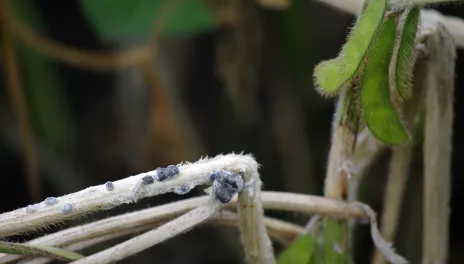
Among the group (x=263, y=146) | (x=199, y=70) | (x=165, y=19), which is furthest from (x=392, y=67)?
(x=199, y=70)

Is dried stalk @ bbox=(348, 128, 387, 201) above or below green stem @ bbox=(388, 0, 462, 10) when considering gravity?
below

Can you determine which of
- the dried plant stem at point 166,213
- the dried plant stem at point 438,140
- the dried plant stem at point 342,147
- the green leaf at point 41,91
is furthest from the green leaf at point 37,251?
the green leaf at point 41,91

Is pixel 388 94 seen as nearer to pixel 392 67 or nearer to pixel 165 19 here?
pixel 392 67

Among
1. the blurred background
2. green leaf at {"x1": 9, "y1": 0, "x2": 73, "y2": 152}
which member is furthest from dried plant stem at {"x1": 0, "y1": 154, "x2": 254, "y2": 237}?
green leaf at {"x1": 9, "y1": 0, "x2": 73, "y2": 152}

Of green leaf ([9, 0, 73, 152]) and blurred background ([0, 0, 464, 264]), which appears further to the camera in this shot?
green leaf ([9, 0, 73, 152])

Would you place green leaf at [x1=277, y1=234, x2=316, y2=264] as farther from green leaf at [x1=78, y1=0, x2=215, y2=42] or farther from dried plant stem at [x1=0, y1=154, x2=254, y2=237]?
green leaf at [x1=78, y1=0, x2=215, y2=42]

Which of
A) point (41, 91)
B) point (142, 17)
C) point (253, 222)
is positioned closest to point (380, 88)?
point (253, 222)
